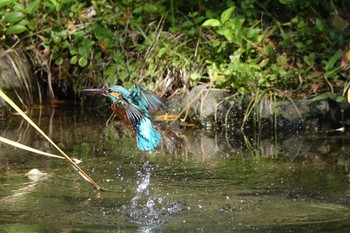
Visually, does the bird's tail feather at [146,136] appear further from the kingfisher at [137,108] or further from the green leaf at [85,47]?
the green leaf at [85,47]

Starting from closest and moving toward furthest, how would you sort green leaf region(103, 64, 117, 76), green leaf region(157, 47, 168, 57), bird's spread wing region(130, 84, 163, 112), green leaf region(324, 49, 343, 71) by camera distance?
bird's spread wing region(130, 84, 163, 112)
green leaf region(324, 49, 343, 71)
green leaf region(157, 47, 168, 57)
green leaf region(103, 64, 117, 76)

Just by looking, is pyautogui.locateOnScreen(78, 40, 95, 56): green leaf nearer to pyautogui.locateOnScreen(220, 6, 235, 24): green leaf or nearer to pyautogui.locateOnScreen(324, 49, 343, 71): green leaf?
pyautogui.locateOnScreen(220, 6, 235, 24): green leaf

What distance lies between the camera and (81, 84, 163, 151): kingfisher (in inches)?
177

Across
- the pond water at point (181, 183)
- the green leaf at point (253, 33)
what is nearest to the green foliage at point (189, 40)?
the green leaf at point (253, 33)

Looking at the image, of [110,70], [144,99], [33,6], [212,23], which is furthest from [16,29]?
[144,99]

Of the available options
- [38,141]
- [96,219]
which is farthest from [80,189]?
[38,141]

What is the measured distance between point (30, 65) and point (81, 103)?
59cm

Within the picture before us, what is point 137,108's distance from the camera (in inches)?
180

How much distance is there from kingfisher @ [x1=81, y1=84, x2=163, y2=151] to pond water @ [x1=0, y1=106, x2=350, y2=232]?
0.26 meters

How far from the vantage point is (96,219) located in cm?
388

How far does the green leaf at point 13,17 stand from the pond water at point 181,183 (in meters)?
1.16

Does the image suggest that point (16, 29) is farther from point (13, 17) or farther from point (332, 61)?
point (332, 61)

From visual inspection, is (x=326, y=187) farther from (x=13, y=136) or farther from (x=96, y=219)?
(x=13, y=136)

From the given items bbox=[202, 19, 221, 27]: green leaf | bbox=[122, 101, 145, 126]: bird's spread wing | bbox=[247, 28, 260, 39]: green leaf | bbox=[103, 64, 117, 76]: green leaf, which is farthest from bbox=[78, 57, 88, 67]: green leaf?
bbox=[122, 101, 145, 126]: bird's spread wing
